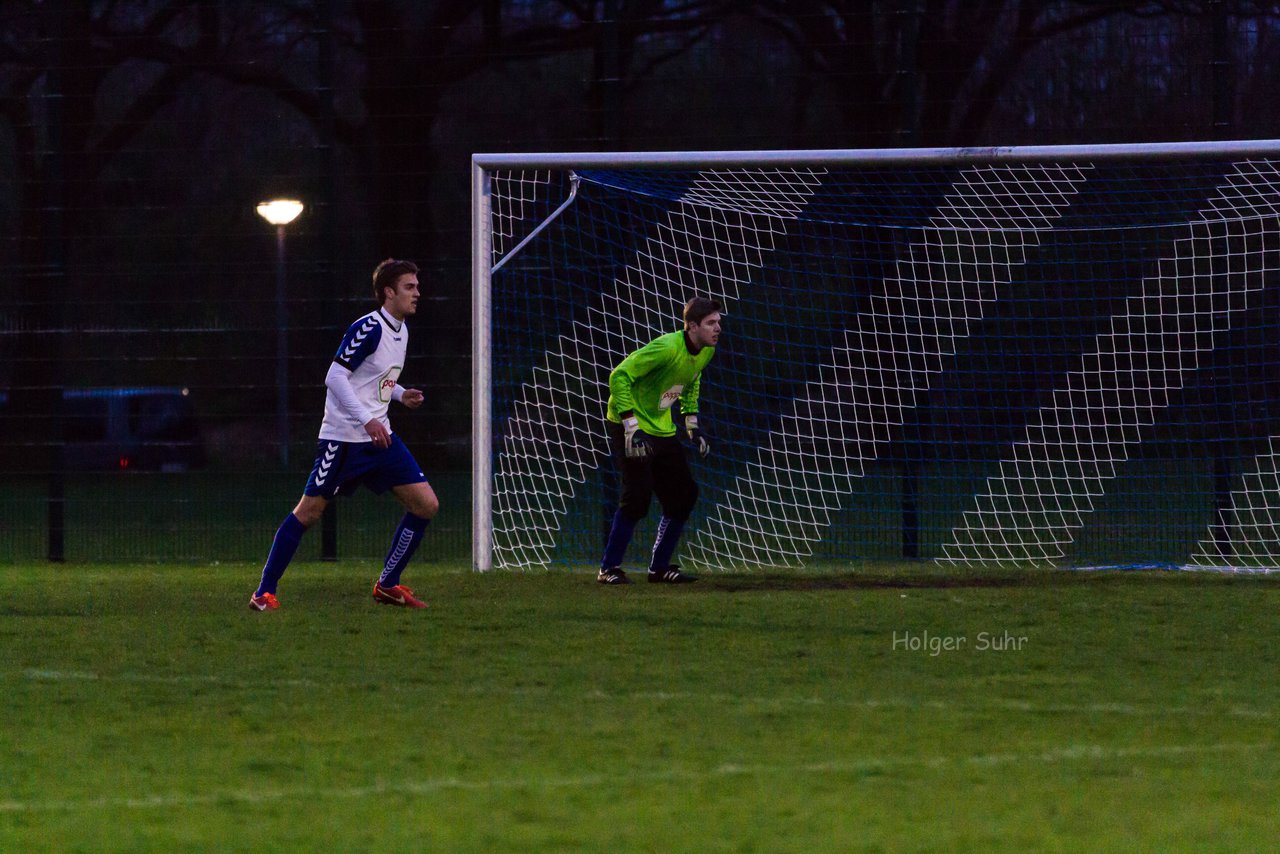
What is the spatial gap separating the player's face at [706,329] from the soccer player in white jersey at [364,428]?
1.76m

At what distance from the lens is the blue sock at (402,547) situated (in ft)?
28.8

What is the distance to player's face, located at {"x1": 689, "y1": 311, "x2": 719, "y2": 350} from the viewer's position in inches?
379

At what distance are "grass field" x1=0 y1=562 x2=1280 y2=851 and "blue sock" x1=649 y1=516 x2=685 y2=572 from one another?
2.93ft

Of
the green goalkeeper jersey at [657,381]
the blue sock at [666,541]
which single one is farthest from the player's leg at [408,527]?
the blue sock at [666,541]

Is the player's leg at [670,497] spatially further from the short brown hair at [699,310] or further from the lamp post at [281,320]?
the lamp post at [281,320]

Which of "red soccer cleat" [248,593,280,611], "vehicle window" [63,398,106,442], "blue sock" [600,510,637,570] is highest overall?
"vehicle window" [63,398,106,442]

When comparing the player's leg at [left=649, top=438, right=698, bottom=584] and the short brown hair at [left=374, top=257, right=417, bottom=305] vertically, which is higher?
the short brown hair at [left=374, top=257, right=417, bottom=305]

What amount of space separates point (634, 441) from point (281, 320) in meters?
3.39

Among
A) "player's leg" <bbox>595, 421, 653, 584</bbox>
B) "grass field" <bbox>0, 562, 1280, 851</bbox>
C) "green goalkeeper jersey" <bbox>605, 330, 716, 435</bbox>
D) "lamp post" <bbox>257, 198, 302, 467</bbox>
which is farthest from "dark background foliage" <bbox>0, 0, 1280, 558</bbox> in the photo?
"grass field" <bbox>0, 562, 1280, 851</bbox>

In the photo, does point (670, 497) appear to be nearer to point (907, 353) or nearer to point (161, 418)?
point (907, 353)

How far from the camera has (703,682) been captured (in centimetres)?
632

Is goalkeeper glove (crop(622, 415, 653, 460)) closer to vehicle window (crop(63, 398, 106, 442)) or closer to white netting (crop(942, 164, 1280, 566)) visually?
white netting (crop(942, 164, 1280, 566))

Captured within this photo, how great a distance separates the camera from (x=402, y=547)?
28.8 feet

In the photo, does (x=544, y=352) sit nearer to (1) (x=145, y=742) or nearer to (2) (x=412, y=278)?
(2) (x=412, y=278)
